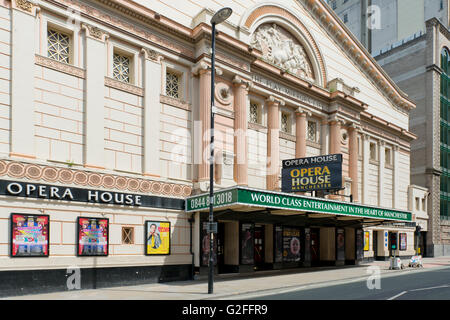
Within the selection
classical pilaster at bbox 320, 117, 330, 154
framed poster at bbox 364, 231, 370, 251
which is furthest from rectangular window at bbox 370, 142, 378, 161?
classical pilaster at bbox 320, 117, 330, 154

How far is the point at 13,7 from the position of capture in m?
15.9

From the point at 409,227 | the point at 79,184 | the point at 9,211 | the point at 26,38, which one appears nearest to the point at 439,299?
the point at 79,184

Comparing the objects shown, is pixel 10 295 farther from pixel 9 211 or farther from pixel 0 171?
pixel 0 171

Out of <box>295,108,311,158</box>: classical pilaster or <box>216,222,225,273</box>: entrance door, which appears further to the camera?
<box>295,108,311,158</box>: classical pilaster

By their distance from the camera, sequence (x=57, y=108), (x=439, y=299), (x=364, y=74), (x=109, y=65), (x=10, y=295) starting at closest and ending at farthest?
1. (x=439, y=299)
2. (x=10, y=295)
3. (x=57, y=108)
4. (x=109, y=65)
5. (x=364, y=74)

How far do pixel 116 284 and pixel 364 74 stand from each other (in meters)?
27.8

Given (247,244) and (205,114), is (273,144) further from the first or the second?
(247,244)

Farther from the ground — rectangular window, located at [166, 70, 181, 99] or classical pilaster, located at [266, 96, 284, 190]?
rectangular window, located at [166, 70, 181, 99]

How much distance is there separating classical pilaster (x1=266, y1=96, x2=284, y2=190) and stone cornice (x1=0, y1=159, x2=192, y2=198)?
249 inches

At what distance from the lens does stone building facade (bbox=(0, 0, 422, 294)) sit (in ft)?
52.2

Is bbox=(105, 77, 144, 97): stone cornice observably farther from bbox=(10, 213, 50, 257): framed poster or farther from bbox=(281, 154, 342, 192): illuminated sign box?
bbox=(281, 154, 342, 192): illuminated sign box

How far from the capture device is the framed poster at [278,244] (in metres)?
25.6

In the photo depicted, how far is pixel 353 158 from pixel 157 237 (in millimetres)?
18687

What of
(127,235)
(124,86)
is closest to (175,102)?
(124,86)
